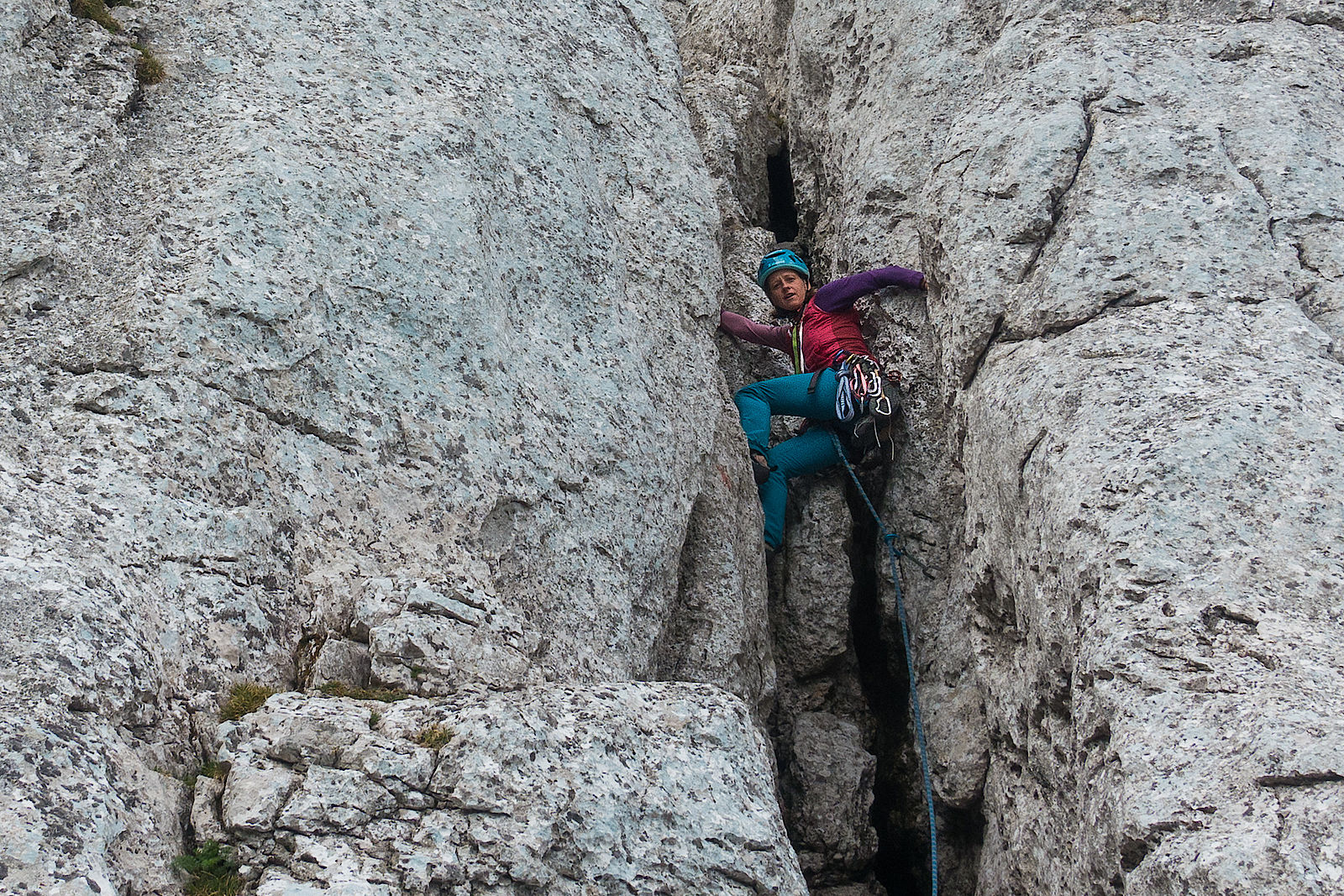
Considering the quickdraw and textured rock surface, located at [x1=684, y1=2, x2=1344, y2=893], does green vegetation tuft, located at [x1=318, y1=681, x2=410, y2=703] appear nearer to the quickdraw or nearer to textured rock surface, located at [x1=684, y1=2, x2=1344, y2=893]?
textured rock surface, located at [x1=684, y1=2, x2=1344, y2=893]

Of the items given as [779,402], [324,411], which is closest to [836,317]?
[779,402]

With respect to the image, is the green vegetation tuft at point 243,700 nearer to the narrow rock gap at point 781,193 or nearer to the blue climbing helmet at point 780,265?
the blue climbing helmet at point 780,265

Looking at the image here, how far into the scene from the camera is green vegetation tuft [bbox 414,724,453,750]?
224 inches

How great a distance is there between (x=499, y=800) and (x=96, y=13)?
22.9 ft

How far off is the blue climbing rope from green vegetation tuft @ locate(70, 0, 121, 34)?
7281 mm

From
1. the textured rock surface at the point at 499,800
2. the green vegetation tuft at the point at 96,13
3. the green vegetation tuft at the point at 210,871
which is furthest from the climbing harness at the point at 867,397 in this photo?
the green vegetation tuft at the point at 210,871

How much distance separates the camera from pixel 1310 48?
10516 millimetres

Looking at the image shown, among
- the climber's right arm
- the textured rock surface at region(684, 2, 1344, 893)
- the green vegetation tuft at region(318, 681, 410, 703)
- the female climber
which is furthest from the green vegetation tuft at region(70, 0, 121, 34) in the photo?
the textured rock surface at region(684, 2, 1344, 893)

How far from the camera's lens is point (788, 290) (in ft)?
41.7

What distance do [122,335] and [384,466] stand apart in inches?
68.3

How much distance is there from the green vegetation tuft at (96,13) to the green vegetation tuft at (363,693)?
18.8 ft

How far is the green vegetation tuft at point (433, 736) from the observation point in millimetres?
5699

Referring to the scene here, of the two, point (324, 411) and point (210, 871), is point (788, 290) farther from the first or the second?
point (210, 871)

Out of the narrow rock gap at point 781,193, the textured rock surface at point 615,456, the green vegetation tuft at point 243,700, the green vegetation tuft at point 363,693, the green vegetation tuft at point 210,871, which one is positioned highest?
the narrow rock gap at point 781,193
